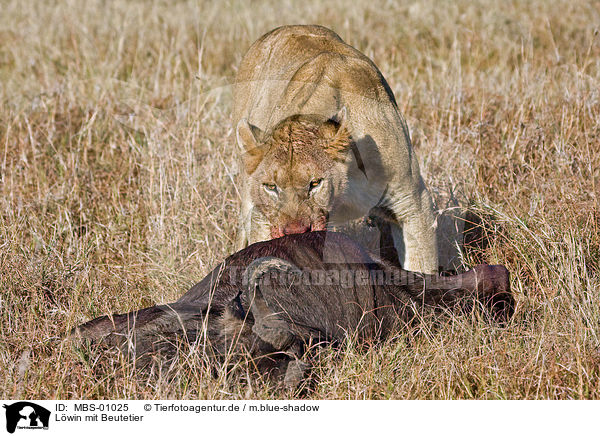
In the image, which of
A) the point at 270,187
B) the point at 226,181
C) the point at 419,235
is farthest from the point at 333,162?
the point at 226,181

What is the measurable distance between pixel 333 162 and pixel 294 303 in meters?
0.99

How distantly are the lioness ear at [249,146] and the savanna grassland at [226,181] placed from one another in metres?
0.89

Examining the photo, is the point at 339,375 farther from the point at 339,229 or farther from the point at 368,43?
the point at 368,43

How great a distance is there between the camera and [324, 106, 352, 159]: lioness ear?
4320 mm

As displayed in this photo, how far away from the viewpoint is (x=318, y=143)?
4.34 m

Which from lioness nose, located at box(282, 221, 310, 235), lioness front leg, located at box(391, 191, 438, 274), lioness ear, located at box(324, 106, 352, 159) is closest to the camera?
lioness nose, located at box(282, 221, 310, 235)

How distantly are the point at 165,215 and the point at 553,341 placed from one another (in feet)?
9.84

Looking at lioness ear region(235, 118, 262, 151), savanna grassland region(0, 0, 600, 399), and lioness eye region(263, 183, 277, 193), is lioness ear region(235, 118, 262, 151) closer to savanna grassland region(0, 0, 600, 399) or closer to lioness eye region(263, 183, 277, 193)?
lioness eye region(263, 183, 277, 193)

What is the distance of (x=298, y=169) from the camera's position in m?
4.23
